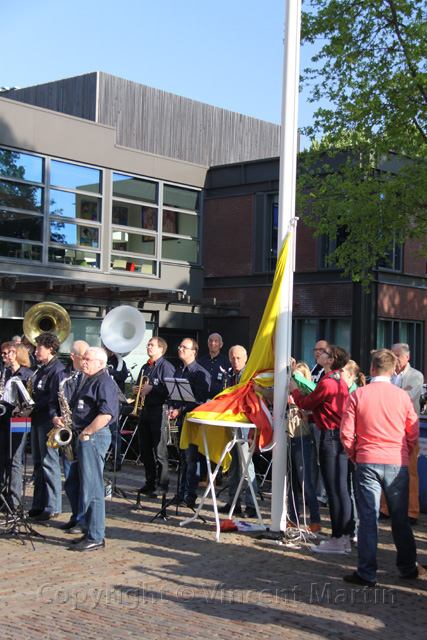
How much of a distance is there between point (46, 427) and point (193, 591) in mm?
3372

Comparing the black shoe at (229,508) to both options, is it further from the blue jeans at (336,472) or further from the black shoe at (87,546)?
the black shoe at (87,546)

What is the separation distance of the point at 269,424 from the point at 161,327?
16.6 meters

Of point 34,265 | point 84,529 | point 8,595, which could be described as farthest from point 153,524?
point 34,265

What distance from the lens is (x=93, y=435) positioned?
7.80 m

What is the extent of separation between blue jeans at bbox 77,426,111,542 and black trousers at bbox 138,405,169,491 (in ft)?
8.23

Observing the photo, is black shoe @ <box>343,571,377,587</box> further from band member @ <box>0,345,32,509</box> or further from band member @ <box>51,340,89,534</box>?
band member @ <box>0,345,32,509</box>

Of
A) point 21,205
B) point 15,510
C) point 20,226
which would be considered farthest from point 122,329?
point 21,205

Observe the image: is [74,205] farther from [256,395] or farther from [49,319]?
[256,395]

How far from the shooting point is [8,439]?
9.07 m

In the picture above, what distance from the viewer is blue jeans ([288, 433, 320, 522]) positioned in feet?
27.6

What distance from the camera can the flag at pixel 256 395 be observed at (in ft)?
27.2

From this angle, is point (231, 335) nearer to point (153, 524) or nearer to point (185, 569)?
point (153, 524)

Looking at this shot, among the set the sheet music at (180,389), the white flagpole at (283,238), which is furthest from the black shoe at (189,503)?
the white flagpole at (283,238)

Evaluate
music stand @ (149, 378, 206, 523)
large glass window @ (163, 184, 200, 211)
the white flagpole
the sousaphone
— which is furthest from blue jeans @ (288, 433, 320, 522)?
large glass window @ (163, 184, 200, 211)
